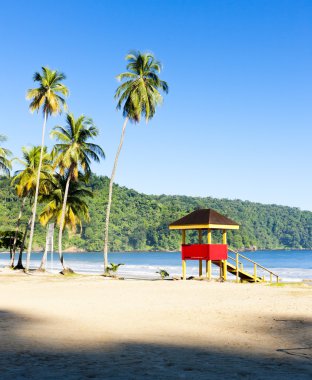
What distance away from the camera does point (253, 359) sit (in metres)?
9.53

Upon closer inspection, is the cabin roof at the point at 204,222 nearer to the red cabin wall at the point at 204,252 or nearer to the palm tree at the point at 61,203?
the red cabin wall at the point at 204,252

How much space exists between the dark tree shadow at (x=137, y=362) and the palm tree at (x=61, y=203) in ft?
107

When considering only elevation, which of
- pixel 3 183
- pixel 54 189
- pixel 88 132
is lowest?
pixel 54 189

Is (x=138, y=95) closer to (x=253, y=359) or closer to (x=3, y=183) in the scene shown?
(x=253, y=359)

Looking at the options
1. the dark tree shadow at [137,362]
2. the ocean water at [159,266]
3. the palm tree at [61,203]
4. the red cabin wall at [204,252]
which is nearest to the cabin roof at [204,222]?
the red cabin wall at [204,252]

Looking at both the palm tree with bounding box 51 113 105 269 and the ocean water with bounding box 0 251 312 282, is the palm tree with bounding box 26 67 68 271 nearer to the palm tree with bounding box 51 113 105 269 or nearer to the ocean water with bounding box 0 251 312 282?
the palm tree with bounding box 51 113 105 269

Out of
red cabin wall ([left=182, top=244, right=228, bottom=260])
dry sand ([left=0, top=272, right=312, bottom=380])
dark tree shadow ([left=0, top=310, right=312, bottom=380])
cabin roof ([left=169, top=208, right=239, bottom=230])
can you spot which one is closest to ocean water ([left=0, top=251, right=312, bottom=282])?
red cabin wall ([left=182, top=244, right=228, bottom=260])

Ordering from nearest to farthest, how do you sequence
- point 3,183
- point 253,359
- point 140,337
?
point 253,359
point 140,337
point 3,183

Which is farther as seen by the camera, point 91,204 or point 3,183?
point 91,204

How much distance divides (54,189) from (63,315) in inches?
1167

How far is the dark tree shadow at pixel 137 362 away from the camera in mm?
8125

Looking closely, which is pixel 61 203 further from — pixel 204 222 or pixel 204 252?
pixel 204 252

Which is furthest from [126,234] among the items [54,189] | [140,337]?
[140,337]

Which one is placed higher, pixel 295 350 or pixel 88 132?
pixel 88 132
